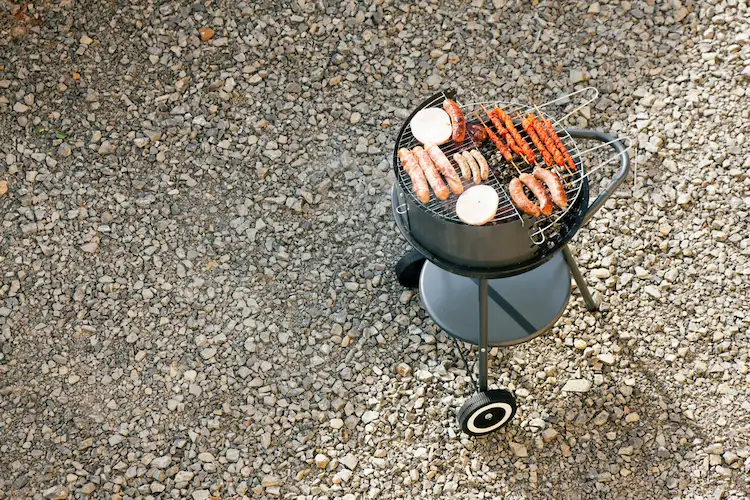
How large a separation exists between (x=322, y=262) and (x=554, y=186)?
1.49 metres

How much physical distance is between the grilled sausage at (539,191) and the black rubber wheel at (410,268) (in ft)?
2.99

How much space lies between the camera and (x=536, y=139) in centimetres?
296

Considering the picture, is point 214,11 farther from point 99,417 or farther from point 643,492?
point 643,492

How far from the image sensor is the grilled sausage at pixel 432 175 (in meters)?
2.80

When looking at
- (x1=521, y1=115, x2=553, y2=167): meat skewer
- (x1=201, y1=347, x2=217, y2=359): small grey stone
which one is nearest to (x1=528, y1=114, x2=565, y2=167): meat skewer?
(x1=521, y1=115, x2=553, y2=167): meat skewer

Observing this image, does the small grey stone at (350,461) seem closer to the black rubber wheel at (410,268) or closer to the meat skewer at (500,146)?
the black rubber wheel at (410,268)

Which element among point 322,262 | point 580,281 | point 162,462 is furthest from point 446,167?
point 162,462

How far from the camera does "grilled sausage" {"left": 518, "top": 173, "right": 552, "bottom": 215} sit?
2.75 metres

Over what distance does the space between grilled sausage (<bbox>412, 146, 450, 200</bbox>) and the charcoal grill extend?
0.07m

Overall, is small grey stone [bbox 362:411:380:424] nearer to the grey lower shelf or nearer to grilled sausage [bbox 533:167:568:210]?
the grey lower shelf

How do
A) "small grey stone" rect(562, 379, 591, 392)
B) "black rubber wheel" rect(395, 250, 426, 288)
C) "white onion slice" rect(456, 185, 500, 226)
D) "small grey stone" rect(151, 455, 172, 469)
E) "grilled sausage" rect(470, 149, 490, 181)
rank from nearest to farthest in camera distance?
"white onion slice" rect(456, 185, 500, 226), "grilled sausage" rect(470, 149, 490, 181), "small grey stone" rect(151, 455, 172, 469), "small grey stone" rect(562, 379, 591, 392), "black rubber wheel" rect(395, 250, 426, 288)

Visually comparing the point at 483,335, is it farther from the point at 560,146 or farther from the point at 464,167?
the point at 560,146

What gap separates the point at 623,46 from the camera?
4461 millimetres

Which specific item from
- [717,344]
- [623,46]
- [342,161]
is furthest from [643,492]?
[623,46]
